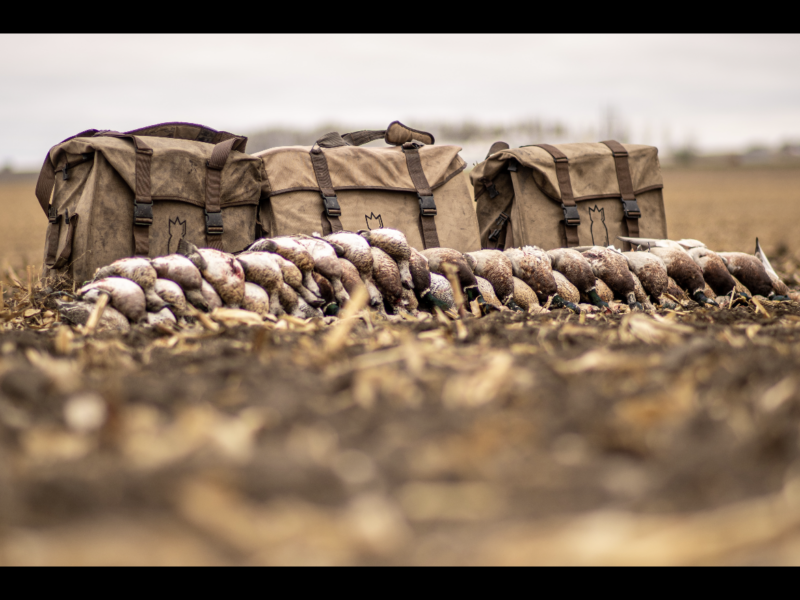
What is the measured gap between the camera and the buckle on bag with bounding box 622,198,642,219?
5.74 metres

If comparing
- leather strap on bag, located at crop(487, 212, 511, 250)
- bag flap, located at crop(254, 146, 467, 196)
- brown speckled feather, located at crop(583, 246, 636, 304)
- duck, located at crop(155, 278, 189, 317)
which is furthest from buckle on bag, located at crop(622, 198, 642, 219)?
duck, located at crop(155, 278, 189, 317)

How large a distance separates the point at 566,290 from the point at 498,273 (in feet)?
1.75

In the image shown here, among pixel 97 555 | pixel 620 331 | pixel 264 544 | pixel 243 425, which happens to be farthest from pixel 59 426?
pixel 620 331

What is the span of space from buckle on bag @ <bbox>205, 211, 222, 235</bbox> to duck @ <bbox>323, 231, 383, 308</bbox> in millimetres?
1195

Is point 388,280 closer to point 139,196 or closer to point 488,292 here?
point 488,292

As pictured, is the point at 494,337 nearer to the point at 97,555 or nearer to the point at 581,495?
the point at 581,495

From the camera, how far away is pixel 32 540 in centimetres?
94

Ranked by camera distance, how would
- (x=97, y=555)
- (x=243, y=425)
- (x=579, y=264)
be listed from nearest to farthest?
(x=97, y=555) → (x=243, y=425) → (x=579, y=264)

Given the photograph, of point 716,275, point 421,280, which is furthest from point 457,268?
point 716,275

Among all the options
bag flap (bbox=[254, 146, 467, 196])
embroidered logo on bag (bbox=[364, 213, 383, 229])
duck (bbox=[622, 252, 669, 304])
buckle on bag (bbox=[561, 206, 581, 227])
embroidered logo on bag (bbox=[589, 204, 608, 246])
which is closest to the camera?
duck (bbox=[622, 252, 669, 304])

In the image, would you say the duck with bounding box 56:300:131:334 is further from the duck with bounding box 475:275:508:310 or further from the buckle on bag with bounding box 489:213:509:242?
the buckle on bag with bounding box 489:213:509:242

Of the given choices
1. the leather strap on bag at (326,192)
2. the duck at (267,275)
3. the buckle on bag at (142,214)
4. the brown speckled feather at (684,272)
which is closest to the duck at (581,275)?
the brown speckled feather at (684,272)

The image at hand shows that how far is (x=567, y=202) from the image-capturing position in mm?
5484

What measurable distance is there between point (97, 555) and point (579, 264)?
3830 millimetres
